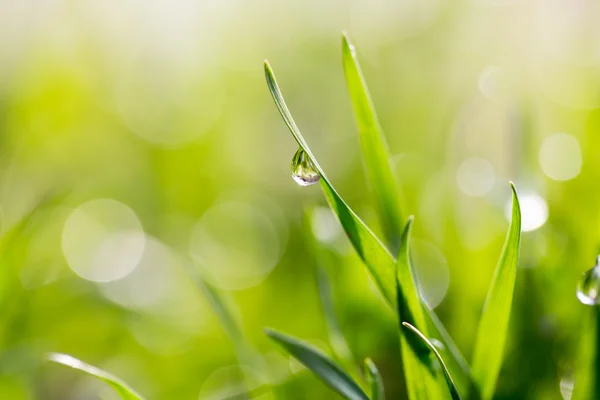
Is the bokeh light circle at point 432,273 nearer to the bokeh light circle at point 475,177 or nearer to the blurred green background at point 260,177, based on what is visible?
the blurred green background at point 260,177

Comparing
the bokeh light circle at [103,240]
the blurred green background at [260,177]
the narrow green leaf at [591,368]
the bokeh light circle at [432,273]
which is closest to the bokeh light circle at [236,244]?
the blurred green background at [260,177]

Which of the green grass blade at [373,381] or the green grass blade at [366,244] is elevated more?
the green grass blade at [366,244]

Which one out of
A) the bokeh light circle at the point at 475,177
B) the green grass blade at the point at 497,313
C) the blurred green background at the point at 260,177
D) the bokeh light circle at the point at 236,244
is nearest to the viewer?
the green grass blade at the point at 497,313

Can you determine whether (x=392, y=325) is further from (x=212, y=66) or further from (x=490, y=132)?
(x=212, y=66)

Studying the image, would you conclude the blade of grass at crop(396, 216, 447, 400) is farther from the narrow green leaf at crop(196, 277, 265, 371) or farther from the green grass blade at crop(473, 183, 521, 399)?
the narrow green leaf at crop(196, 277, 265, 371)

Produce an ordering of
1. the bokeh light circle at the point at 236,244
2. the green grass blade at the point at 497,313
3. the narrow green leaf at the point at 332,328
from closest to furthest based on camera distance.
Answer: the green grass blade at the point at 497,313 → the narrow green leaf at the point at 332,328 → the bokeh light circle at the point at 236,244

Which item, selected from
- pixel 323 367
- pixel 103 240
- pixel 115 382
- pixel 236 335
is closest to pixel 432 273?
pixel 236 335
